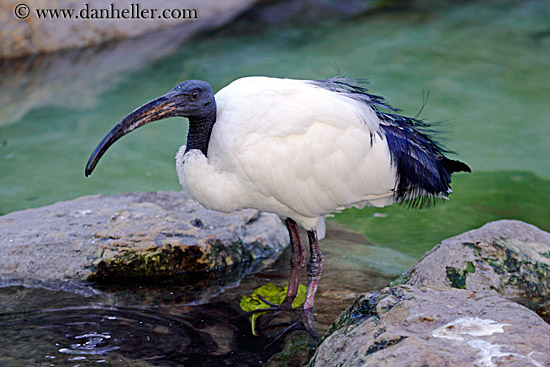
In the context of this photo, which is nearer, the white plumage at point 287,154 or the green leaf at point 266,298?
the white plumage at point 287,154

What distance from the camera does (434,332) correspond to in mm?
2537

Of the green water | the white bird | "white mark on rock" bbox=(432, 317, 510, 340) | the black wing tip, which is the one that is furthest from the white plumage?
the green water

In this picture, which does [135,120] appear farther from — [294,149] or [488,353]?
[488,353]

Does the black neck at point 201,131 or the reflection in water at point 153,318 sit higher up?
the black neck at point 201,131

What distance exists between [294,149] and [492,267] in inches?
57.8

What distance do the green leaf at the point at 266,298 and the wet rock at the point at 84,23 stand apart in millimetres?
7336

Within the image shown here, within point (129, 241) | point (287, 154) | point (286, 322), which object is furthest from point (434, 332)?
point (129, 241)

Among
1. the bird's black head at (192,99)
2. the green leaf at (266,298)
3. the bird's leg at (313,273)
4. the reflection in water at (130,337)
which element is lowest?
the green leaf at (266,298)

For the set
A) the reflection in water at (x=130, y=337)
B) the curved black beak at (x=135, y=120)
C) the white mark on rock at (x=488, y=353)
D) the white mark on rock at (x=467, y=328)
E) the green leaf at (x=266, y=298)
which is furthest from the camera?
the green leaf at (x=266, y=298)

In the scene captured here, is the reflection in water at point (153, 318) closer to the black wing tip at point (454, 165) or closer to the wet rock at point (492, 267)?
the wet rock at point (492, 267)

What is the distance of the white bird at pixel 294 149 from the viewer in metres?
3.69

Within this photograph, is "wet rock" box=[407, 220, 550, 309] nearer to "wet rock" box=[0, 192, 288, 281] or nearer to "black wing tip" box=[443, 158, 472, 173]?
"black wing tip" box=[443, 158, 472, 173]

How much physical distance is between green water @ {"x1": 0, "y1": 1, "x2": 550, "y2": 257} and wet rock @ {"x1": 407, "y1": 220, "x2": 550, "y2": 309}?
131cm

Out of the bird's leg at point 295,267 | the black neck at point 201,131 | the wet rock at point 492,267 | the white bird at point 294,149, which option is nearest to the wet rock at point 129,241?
the bird's leg at point 295,267
